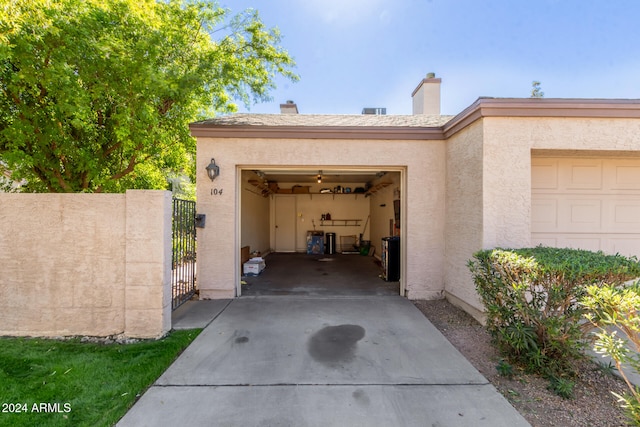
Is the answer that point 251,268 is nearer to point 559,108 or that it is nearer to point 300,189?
point 300,189

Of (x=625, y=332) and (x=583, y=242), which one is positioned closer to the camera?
(x=625, y=332)

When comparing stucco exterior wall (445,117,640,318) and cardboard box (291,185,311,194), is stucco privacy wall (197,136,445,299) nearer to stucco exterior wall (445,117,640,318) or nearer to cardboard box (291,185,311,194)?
stucco exterior wall (445,117,640,318)

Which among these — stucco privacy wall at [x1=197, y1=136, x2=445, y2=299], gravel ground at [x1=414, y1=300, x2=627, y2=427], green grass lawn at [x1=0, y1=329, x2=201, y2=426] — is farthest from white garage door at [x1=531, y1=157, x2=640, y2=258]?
green grass lawn at [x1=0, y1=329, x2=201, y2=426]

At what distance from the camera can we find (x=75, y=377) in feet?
9.59

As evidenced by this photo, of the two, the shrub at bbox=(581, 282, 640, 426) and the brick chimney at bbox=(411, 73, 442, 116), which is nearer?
the shrub at bbox=(581, 282, 640, 426)

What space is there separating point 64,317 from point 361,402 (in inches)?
160

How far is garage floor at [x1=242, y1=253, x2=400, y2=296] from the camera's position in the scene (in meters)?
6.23

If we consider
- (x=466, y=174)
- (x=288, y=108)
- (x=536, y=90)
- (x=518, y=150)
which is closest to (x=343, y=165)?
(x=466, y=174)

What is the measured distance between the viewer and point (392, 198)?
9.23 meters

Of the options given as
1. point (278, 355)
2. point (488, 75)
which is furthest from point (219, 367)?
point (488, 75)

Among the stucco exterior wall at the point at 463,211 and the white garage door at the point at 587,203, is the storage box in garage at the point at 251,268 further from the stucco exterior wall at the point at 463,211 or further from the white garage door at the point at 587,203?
the white garage door at the point at 587,203

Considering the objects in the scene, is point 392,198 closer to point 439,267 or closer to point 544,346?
point 439,267

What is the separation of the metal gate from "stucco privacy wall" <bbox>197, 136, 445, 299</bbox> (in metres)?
0.25

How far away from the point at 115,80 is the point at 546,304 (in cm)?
716
